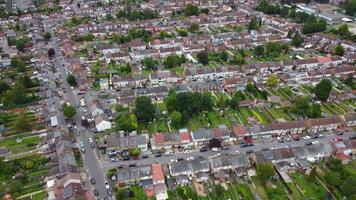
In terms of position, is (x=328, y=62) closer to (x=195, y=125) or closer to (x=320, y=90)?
(x=320, y=90)

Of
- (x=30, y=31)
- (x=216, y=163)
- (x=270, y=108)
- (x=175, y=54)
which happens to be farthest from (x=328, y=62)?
(x=30, y=31)

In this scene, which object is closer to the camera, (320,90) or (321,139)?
(321,139)

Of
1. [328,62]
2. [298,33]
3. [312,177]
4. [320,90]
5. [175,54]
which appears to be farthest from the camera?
[298,33]

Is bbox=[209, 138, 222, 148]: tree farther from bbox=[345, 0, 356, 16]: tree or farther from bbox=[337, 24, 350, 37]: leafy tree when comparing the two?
bbox=[345, 0, 356, 16]: tree

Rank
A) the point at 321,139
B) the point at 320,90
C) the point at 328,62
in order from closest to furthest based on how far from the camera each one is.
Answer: the point at 321,139, the point at 320,90, the point at 328,62

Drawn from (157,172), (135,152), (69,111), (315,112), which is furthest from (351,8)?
(69,111)

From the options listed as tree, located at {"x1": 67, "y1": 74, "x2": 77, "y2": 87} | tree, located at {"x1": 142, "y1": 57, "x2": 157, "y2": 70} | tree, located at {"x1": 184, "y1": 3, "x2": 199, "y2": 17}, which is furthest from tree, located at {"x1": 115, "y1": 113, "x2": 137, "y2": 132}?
tree, located at {"x1": 184, "y1": 3, "x2": 199, "y2": 17}
